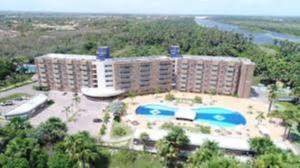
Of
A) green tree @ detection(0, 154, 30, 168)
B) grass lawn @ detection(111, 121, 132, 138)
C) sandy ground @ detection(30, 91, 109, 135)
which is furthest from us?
sandy ground @ detection(30, 91, 109, 135)

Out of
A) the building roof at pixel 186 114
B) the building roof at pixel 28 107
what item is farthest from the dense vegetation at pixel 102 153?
the building roof at pixel 186 114

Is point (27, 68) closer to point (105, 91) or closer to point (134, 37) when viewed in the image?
point (105, 91)

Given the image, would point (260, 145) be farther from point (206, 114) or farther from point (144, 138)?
point (206, 114)

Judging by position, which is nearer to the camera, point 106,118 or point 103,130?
point 103,130

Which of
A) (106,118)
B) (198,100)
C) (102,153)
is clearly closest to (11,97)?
(106,118)

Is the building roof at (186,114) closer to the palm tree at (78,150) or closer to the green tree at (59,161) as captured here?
the palm tree at (78,150)

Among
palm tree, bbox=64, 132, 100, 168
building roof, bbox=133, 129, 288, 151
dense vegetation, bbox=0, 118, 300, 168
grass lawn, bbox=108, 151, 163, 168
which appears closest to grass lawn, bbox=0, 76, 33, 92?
dense vegetation, bbox=0, 118, 300, 168

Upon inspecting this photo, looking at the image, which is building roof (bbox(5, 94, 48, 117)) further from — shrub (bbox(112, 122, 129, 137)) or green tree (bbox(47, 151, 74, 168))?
green tree (bbox(47, 151, 74, 168))

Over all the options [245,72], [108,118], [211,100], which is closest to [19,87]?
[108,118]
